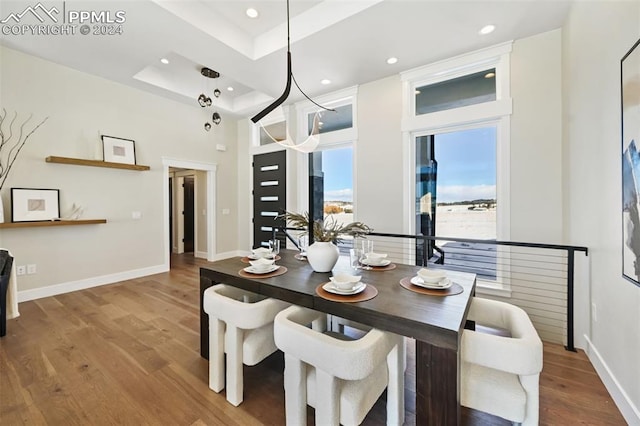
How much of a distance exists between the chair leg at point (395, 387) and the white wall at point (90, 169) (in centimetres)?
455

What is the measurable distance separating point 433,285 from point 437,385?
22.1 inches

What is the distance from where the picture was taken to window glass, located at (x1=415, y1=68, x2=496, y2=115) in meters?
3.23

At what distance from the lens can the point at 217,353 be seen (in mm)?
1729

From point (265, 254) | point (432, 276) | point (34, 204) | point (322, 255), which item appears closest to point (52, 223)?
point (34, 204)

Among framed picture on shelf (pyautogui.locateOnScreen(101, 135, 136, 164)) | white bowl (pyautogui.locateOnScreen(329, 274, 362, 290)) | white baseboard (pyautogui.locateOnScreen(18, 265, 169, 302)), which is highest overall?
framed picture on shelf (pyautogui.locateOnScreen(101, 135, 136, 164))

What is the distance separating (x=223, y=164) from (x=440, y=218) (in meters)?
4.52

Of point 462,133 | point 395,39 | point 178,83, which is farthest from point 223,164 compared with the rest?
point 462,133

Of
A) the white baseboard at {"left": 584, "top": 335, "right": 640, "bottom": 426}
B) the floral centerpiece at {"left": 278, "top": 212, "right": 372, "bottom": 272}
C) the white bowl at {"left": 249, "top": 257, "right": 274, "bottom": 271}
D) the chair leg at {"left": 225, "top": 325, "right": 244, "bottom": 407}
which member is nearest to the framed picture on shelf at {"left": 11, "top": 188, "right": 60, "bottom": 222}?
the white bowl at {"left": 249, "top": 257, "right": 274, "bottom": 271}

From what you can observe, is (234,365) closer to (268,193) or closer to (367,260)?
(367,260)

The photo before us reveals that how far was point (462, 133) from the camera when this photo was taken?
134 inches

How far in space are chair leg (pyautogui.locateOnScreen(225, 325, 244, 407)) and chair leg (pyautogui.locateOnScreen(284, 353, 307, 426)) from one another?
41 centimetres

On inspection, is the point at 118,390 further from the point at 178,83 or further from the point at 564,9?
the point at 564,9

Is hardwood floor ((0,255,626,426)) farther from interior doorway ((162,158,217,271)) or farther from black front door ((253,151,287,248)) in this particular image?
black front door ((253,151,287,248))

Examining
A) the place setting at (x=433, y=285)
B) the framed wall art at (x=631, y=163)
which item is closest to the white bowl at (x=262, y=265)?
the place setting at (x=433, y=285)
